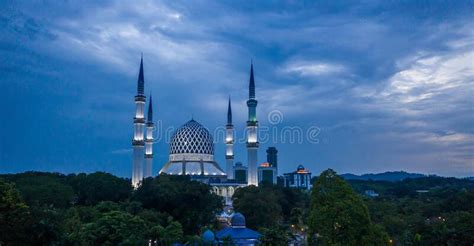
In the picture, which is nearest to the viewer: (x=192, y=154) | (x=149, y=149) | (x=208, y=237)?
(x=208, y=237)

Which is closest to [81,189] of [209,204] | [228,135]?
[209,204]

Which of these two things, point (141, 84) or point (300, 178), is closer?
point (141, 84)

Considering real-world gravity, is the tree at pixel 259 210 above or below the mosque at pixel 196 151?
below

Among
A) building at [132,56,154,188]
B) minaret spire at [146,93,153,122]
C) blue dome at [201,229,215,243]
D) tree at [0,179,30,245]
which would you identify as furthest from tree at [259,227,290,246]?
minaret spire at [146,93,153,122]

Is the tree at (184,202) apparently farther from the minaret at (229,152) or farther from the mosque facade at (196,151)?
the minaret at (229,152)

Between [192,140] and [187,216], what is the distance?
36.7 meters

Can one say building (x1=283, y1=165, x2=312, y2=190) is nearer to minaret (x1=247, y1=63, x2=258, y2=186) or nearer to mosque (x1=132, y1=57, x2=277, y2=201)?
mosque (x1=132, y1=57, x2=277, y2=201)

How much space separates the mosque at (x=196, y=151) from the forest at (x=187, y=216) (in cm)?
1467

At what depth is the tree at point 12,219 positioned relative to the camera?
71.7 feet

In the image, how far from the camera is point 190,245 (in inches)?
1048

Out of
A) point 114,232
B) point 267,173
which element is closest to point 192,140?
point 267,173

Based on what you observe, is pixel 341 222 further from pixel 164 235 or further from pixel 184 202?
pixel 184 202

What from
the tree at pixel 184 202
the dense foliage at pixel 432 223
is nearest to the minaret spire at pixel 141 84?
the tree at pixel 184 202

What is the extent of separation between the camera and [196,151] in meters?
72.2
